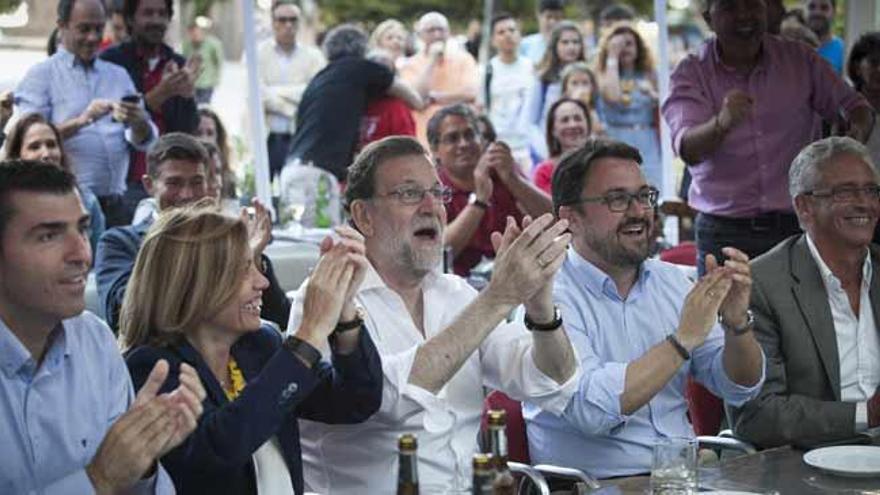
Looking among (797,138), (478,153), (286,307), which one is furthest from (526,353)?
(478,153)

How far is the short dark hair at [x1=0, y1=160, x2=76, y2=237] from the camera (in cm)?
293

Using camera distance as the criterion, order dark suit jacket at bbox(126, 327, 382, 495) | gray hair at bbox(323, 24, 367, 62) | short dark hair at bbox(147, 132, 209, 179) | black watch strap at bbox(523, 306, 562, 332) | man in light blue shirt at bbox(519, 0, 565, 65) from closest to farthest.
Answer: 1. dark suit jacket at bbox(126, 327, 382, 495)
2. black watch strap at bbox(523, 306, 562, 332)
3. short dark hair at bbox(147, 132, 209, 179)
4. gray hair at bbox(323, 24, 367, 62)
5. man in light blue shirt at bbox(519, 0, 565, 65)

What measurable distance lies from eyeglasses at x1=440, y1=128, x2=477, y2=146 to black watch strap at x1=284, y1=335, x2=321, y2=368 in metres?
3.91

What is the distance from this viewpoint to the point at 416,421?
12.0 feet

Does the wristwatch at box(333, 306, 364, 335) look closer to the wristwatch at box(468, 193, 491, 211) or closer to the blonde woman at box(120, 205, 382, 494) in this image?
the blonde woman at box(120, 205, 382, 494)

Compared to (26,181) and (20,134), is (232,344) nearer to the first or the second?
(26,181)

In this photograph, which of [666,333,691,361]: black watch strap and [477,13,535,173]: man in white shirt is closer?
[666,333,691,361]: black watch strap

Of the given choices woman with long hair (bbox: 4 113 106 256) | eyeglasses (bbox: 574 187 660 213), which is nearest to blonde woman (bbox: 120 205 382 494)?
eyeglasses (bbox: 574 187 660 213)

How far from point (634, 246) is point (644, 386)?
46 cm

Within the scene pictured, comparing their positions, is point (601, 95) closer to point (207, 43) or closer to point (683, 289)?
point (207, 43)

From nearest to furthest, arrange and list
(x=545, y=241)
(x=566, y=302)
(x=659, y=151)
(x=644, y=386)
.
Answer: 1. (x=545, y=241)
2. (x=644, y=386)
3. (x=566, y=302)
4. (x=659, y=151)

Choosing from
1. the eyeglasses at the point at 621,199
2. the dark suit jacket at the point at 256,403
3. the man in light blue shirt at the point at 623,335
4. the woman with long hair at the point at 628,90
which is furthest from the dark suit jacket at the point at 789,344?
the woman with long hair at the point at 628,90

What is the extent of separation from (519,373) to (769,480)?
751 millimetres

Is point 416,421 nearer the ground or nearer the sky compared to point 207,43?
nearer the ground
